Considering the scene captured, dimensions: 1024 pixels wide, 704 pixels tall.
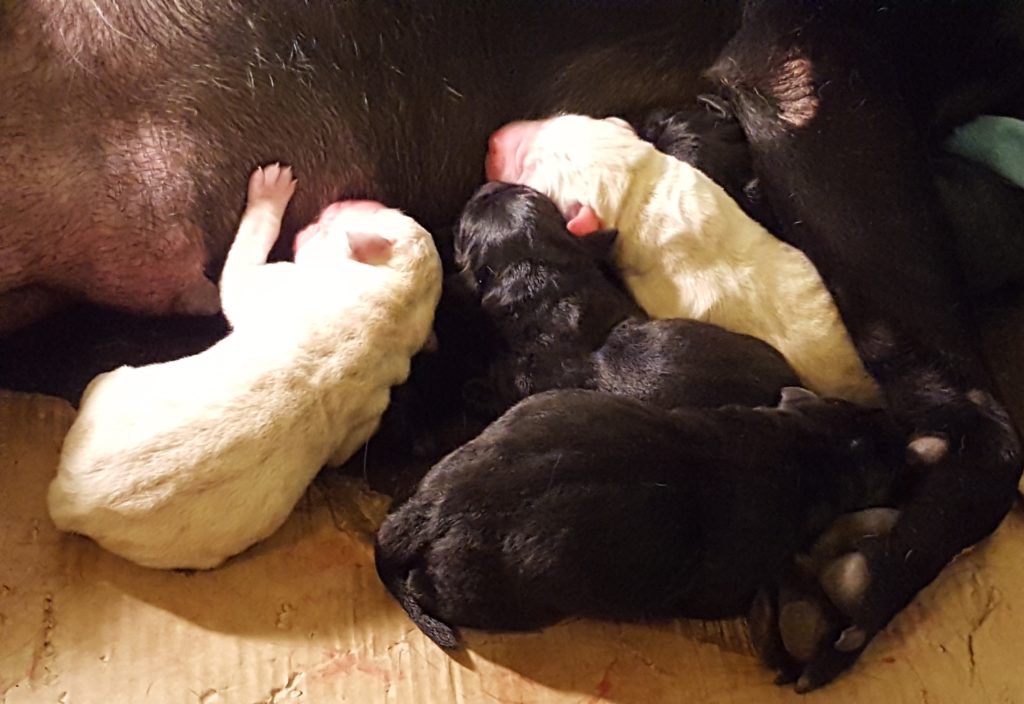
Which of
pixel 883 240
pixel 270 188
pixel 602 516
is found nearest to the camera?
pixel 602 516

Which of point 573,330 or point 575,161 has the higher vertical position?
point 575,161

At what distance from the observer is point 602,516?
3.64 feet

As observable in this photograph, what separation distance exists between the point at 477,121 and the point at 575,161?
0.17 m

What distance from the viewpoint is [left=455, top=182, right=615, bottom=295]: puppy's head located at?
1433 millimetres

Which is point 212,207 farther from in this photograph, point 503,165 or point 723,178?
point 723,178

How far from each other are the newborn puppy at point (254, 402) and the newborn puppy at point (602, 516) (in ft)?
0.52

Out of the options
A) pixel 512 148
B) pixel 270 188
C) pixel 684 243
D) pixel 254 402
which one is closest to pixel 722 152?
pixel 684 243

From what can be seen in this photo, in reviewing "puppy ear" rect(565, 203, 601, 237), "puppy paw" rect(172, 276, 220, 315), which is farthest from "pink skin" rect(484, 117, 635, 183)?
"puppy paw" rect(172, 276, 220, 315)

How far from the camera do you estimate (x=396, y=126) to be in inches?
60.3

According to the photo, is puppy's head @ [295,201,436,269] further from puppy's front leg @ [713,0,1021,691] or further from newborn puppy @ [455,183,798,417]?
puppy's front leg @ [713,0,1021,691]

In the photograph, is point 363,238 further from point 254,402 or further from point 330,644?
point 330,644

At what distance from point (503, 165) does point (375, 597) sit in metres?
0.66

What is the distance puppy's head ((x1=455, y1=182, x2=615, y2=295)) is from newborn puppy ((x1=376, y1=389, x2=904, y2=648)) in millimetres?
261

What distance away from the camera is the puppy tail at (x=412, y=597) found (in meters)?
1.18
